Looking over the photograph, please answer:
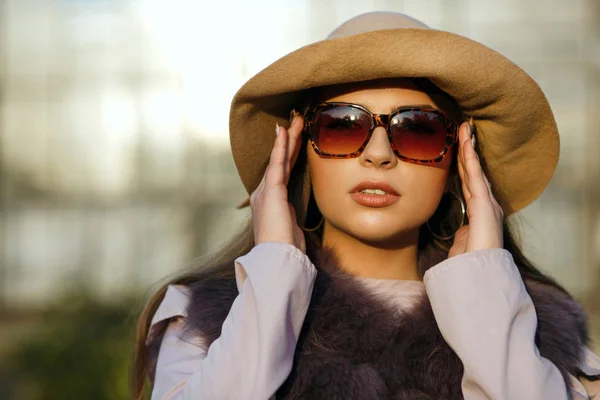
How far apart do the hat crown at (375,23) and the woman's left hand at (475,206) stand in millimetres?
343

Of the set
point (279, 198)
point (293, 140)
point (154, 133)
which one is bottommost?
point (154, 133)

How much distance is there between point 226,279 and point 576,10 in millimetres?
6599

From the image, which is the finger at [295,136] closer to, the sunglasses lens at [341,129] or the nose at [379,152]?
the sunglasses lens at [341,129]

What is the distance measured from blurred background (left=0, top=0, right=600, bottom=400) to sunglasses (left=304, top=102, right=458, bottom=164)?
4.84m

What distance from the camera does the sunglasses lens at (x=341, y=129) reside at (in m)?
2.28

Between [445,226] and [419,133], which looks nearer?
[419,133]

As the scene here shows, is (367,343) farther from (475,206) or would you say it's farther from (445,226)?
(445,226)

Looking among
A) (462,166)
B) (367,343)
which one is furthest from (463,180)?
(367,343)

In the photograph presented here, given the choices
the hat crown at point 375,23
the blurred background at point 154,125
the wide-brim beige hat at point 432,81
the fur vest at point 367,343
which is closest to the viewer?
the fur vest at point 367,343

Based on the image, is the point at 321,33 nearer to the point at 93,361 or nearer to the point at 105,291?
the point at 105,291

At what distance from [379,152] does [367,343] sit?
1.70 feet

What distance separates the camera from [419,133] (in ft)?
7.56

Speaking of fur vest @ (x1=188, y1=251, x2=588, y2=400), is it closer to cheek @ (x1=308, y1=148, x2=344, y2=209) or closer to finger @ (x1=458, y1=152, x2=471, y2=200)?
cheek @ (x1=308, y1=148, x2=344, y2=209)

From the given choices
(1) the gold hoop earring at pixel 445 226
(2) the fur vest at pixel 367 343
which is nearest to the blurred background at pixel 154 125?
(1) the gold hoop earring at pixel 445 226
